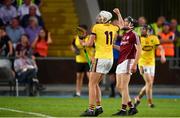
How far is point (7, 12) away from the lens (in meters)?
31.4

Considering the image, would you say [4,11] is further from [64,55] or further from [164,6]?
[164,6]

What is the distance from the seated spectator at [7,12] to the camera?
31.4 meters

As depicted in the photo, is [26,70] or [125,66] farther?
[26,70]

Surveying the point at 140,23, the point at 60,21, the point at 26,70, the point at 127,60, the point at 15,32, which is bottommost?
the point at 26,70

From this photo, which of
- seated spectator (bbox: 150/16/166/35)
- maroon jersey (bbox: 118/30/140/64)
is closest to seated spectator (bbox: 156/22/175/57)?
seated spectator (bbox: 150/16/166/35)

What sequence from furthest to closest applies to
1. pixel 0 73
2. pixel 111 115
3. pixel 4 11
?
pixel 4 11
pixel 0 73
pixel 111 115

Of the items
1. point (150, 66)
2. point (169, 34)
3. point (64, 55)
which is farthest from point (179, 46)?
point (150, 66)

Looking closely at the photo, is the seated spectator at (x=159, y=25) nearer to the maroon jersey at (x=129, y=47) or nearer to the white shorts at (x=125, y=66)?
the maroon jersey at (x=129, y=47)

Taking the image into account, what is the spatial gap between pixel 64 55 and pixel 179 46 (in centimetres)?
431

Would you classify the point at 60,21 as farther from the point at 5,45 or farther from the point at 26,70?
the point at 26,70

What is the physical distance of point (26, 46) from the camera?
29.6 m

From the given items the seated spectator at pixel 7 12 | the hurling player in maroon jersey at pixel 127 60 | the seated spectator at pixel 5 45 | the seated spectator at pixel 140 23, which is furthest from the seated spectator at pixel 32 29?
the hurling player in maroon jersey at pixel 127 60

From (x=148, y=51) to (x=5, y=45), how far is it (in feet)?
24.0

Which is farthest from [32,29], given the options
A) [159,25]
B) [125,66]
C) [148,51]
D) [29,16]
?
[125,66]
